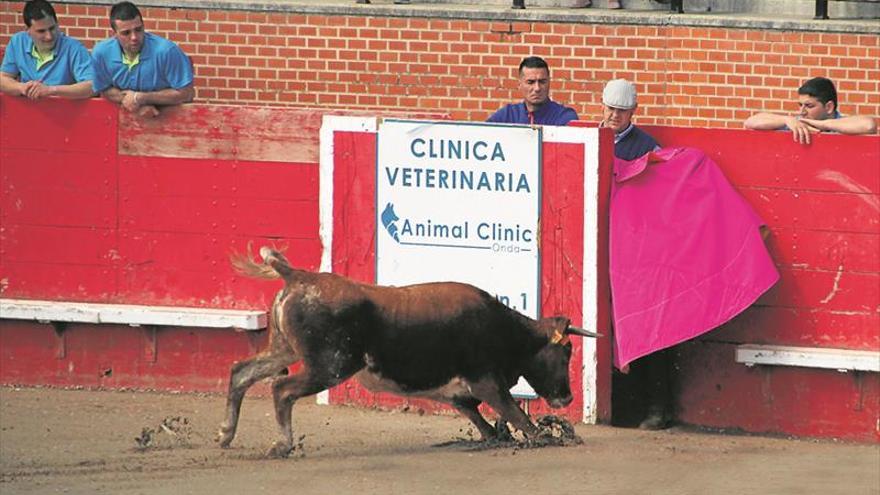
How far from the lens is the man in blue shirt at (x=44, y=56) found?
1330 centimetres

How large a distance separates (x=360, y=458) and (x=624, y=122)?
225 centimetres

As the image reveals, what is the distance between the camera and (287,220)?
12.9m

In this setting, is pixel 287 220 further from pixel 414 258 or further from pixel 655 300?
pixel 655 300

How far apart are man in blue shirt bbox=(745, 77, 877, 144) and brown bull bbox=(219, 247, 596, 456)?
5.04 feet

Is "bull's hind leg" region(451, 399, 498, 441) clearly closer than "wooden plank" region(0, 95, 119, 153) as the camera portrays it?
Yes

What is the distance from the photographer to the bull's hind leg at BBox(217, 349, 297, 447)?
37.5ft

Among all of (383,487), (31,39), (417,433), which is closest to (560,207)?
(417,433)

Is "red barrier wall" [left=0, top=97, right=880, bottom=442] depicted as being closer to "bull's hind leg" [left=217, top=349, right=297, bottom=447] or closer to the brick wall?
"bull's hind leg" [left=217, top=349, right=297, bottom=447]

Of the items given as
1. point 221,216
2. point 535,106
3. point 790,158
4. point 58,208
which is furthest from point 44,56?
point 790,158

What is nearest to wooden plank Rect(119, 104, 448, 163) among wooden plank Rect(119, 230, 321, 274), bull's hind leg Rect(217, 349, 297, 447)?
wooden plank Rect(119, 230, 321, 274)

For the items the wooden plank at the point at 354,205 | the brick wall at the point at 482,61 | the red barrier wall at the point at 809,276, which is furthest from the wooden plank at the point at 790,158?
the brick wall at the point at 482,61

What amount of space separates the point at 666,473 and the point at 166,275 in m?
3.28

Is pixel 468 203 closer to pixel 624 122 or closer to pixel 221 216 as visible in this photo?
→ pixel 624 122

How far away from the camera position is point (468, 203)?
12305 millimetres
